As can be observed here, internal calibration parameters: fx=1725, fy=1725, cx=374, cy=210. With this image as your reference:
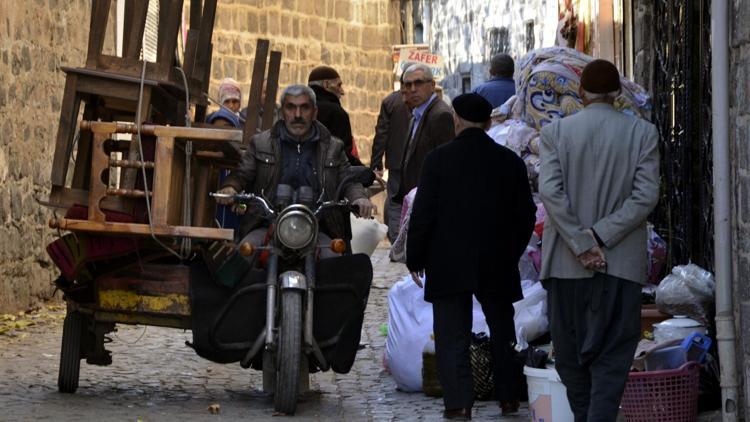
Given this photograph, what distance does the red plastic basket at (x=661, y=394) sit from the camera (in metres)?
7.79

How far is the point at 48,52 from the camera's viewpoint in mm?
14750

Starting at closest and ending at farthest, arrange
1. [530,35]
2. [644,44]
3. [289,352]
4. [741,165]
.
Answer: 1. [741,165]
2. [289,352]
3. [644,44]
4. [530,35]

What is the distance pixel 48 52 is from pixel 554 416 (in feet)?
26.3

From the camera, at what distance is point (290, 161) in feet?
31.1

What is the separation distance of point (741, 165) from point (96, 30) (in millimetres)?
3442

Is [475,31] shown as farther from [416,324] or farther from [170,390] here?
[170,390]

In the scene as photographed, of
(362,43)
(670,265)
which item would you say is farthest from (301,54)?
(670,265)

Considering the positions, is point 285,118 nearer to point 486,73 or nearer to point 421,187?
point 421,187

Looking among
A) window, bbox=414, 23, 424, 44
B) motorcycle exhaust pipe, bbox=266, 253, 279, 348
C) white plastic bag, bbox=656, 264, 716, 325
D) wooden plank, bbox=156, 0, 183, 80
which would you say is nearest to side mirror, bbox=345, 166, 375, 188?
motorcycle exhaust pipe, bbox=266, 253, 279, 348

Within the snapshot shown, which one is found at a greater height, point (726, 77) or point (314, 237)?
point (726, 77)

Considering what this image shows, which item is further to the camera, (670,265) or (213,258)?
(670,265)

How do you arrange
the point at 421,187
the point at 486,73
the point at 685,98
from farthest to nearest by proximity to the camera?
the point at 486,73 → the point at 685,98 → the point at 421,187

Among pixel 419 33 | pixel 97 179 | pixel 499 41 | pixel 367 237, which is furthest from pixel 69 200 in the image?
pixel 419 33

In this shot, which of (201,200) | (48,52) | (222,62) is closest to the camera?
(201,200)
